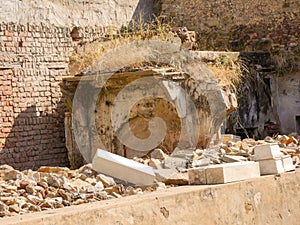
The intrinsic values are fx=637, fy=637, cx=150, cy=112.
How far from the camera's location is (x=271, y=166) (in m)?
5.28

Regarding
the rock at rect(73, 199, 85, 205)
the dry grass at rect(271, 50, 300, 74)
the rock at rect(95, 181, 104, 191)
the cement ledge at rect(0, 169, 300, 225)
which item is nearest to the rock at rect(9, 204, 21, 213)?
the rock at rect(73, 199, 85, 205)

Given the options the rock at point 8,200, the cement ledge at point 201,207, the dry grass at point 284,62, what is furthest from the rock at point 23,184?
the dry grass at point 284,62

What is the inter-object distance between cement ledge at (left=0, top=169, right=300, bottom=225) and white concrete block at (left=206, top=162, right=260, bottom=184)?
0.27 ft

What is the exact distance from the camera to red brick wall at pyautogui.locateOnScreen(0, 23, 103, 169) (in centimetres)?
990

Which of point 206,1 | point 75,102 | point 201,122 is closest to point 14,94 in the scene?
point 75,102

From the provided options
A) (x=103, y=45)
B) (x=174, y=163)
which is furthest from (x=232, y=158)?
(x=103, y=45)

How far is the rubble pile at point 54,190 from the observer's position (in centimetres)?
446

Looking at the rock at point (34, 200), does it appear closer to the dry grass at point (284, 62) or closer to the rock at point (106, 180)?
the rock at point (106, 180)

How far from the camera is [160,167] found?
610 centimetres

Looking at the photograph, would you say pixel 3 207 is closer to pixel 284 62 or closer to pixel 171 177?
pixel 171 177

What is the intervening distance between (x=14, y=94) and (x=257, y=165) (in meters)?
5.76

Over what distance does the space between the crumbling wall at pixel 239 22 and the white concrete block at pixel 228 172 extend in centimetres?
807

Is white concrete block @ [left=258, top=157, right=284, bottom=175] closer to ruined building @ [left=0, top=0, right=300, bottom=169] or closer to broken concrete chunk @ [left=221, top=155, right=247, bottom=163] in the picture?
broken concrete chunk @ [left=221, top=155, right=247, bottom=163]

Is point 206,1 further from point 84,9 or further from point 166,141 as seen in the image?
point 166,141
